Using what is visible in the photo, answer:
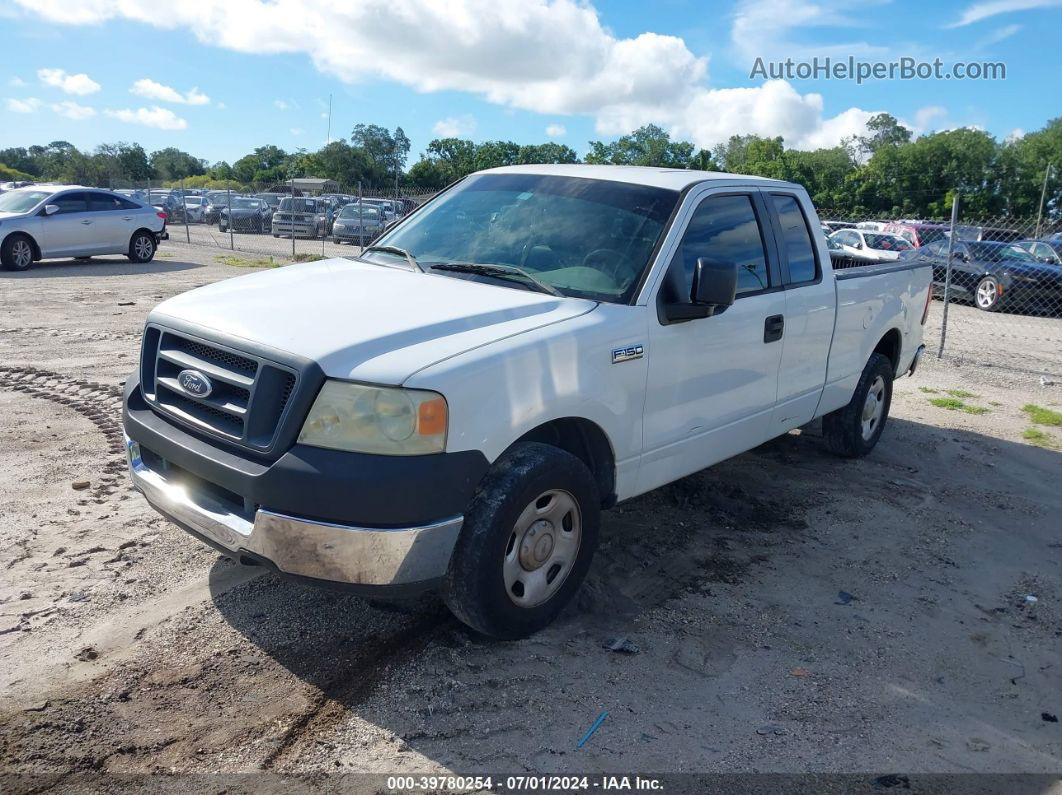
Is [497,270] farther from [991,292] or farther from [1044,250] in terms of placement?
[1044,250]

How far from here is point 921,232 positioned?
71.3 ft

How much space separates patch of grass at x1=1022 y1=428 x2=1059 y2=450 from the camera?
736cm

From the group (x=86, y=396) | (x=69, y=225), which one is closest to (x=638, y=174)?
(x=86, y=396)

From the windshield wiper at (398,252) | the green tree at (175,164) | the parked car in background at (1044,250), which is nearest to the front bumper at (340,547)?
the windshield wiper at (398,252)

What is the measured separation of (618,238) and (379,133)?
93200 millimetres

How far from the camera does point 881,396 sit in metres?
6.70

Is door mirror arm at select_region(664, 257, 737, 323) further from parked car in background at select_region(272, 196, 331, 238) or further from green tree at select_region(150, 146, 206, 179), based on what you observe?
green tree at select_region(150, 146, 206, 179)

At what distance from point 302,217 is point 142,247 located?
12.2 metres

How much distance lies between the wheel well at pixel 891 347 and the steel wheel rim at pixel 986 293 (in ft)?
39.9

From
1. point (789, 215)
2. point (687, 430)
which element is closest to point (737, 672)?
point (687, 430)

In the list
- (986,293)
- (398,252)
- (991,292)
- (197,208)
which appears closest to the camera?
(398,252)

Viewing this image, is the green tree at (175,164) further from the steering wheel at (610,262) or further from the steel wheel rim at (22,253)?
the steering wheel at (610,262)

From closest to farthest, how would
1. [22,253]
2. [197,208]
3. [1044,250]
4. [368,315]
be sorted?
[368,315], [22,253], [1044,250], [197,208]

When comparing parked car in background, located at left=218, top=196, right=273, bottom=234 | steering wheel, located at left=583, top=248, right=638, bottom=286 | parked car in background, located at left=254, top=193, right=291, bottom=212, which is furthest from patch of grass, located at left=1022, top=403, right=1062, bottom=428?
parked car in background, located at left=254, top=193, right=291, bottom=212
